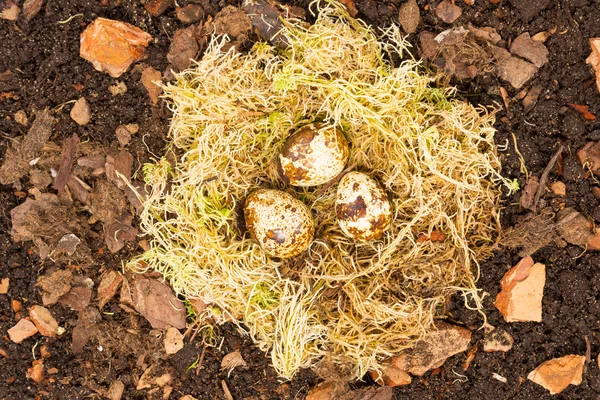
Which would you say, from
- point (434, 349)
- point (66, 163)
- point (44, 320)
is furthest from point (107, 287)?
point (434, 349)

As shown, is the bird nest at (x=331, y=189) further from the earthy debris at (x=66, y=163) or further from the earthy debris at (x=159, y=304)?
the earthy debris at (x=66, y=163)

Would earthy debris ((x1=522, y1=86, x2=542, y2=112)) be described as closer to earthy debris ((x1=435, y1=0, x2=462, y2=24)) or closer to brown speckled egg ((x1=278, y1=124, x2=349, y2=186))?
earthy debris ((x1=435, y1=0, x2=462, y2=24))

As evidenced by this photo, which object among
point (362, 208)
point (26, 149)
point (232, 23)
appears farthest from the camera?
point (26, 149)

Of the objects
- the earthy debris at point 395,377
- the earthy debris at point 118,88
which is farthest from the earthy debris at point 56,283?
the earthy debris at point 395,377

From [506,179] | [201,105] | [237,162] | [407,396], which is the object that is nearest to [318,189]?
[237,162]

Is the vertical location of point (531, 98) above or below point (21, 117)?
above

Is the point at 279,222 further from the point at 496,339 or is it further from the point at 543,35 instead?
the point at 543,35

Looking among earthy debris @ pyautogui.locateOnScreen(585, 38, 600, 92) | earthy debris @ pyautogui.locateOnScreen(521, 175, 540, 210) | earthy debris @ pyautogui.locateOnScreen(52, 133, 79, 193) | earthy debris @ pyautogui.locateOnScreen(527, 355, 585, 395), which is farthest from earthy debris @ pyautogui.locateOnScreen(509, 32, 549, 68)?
earthy debris @ pyautogui.locateOnScreen(52, 133, 79, 193)
